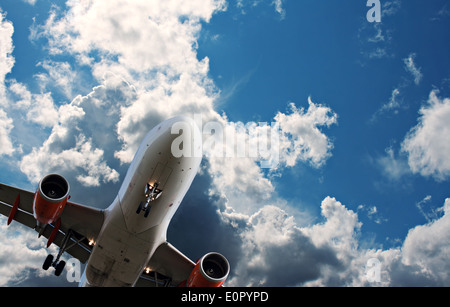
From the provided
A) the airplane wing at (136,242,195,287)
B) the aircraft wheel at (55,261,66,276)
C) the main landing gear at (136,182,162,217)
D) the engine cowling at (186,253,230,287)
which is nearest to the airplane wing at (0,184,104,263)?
the aircraft wheel at (55,261,66,276)

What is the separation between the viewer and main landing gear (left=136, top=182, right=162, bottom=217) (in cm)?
1291

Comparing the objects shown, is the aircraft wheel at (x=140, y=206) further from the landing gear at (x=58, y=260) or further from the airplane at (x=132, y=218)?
the landing gear at (x=58, y=260)

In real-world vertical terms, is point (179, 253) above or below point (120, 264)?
above

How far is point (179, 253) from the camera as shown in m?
18.3

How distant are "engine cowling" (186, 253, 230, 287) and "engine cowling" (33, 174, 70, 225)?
7.85m

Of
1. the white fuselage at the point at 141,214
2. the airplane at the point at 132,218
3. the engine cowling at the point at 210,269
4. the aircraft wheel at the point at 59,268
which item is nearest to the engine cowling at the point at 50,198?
the airplane at the point at 132,218

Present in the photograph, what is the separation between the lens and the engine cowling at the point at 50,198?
13516mm

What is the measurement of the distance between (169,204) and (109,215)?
3662 mm

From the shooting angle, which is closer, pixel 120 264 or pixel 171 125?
pixel 171 125

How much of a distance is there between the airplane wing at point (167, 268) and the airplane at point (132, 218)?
6 centimetres
